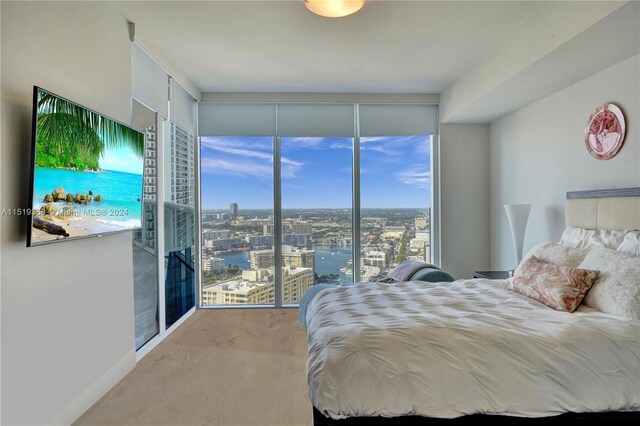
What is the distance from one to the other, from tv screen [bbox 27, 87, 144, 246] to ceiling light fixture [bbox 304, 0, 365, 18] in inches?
60.3

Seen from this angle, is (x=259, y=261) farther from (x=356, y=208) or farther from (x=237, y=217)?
(x=356, y=208)

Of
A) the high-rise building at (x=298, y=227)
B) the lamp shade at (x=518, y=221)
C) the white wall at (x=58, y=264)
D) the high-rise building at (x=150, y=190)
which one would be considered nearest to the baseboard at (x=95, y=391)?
the white wall at (x=58, y=264)

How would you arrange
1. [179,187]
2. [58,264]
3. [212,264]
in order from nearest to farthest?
[58,264]
[179,187]
[212,264]

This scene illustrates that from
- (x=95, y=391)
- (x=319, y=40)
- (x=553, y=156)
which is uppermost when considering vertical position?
(x=319, y=40)

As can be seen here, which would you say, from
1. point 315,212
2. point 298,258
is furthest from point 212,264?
point 315,212

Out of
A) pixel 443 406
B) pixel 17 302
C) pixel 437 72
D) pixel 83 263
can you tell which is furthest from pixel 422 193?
pixel 17 302

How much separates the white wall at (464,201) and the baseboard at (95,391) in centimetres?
368

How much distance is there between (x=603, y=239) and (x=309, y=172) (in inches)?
122

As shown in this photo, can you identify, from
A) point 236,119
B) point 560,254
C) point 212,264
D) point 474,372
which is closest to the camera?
point 474,372

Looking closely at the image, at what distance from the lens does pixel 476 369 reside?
1.54 metres

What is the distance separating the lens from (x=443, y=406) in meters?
1.51

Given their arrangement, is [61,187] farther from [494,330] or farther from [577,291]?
[577,291]

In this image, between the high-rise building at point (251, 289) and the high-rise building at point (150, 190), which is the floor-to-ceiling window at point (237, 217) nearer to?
the high-rise building at point (251, 289)

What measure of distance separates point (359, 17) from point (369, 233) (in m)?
2.65
